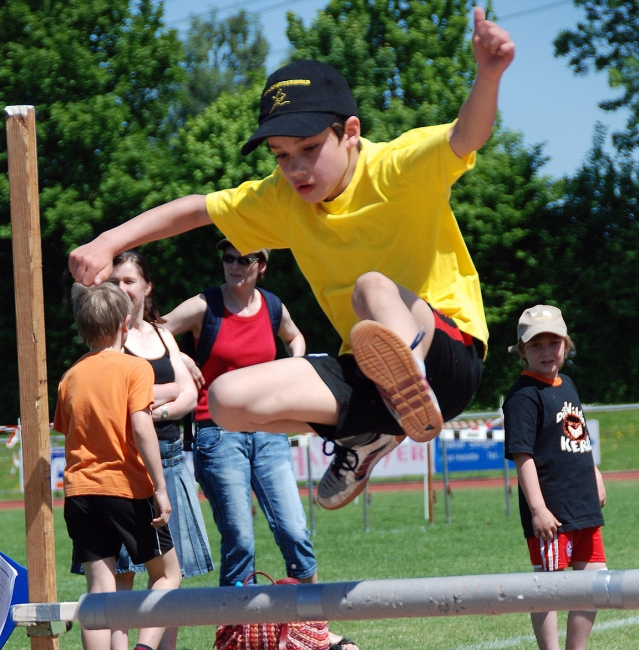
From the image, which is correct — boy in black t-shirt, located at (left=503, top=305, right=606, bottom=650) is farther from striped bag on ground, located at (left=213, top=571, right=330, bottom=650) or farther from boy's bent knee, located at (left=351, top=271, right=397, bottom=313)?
boy's bent knee, located at (left=351, top=271, right=397, bottom=313)

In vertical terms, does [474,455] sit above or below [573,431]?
below

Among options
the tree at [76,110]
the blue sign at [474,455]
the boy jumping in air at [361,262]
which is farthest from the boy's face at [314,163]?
the tree at [76,110]

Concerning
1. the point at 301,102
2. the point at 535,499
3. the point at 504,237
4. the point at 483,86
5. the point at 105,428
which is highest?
the point at 504,237

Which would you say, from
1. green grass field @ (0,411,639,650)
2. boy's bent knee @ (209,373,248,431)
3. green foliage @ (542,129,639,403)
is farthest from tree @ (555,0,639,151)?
boy's bent knee @ (209,373,248,431)

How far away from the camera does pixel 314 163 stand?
3502mm

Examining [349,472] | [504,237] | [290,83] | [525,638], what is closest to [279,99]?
[290,83]

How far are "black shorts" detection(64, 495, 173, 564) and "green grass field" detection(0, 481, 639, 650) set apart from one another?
1.63 m

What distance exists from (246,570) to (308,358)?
2402 millimetres

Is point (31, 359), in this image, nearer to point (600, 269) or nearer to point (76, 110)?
point (600, 269)

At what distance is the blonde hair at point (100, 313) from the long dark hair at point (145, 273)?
0.78 meters

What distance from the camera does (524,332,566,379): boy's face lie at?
15.8ft

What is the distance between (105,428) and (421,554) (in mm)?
4910

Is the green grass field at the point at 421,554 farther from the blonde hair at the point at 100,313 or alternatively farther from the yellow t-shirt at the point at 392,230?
the yellow t-shirt at the point at 392,230

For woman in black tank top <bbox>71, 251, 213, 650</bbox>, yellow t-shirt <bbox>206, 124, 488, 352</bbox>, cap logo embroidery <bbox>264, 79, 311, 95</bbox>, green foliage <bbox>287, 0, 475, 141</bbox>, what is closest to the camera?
yellow t-shirt <bbox>206, 124, 488, 352</bbox>
